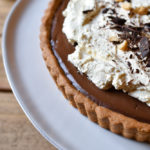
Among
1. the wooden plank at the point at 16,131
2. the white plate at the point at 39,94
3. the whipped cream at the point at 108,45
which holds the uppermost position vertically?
the whipped cream at the point at 108,45

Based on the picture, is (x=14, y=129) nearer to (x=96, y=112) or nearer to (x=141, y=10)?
(x=96, y=112)

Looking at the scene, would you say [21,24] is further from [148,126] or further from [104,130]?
[148,126]

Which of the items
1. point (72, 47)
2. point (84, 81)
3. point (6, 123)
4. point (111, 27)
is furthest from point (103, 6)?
point (6, 123)

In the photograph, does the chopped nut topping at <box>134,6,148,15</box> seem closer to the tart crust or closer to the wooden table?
the tart crust

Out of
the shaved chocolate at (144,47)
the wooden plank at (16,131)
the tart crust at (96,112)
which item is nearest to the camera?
the tart crust at (96,112)

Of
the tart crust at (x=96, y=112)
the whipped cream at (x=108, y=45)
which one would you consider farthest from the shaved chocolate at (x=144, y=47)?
the tart crust at (x=96, y=112)

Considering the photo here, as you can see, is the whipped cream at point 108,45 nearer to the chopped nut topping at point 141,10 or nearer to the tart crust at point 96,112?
the chopped nut topping at point 141,10
